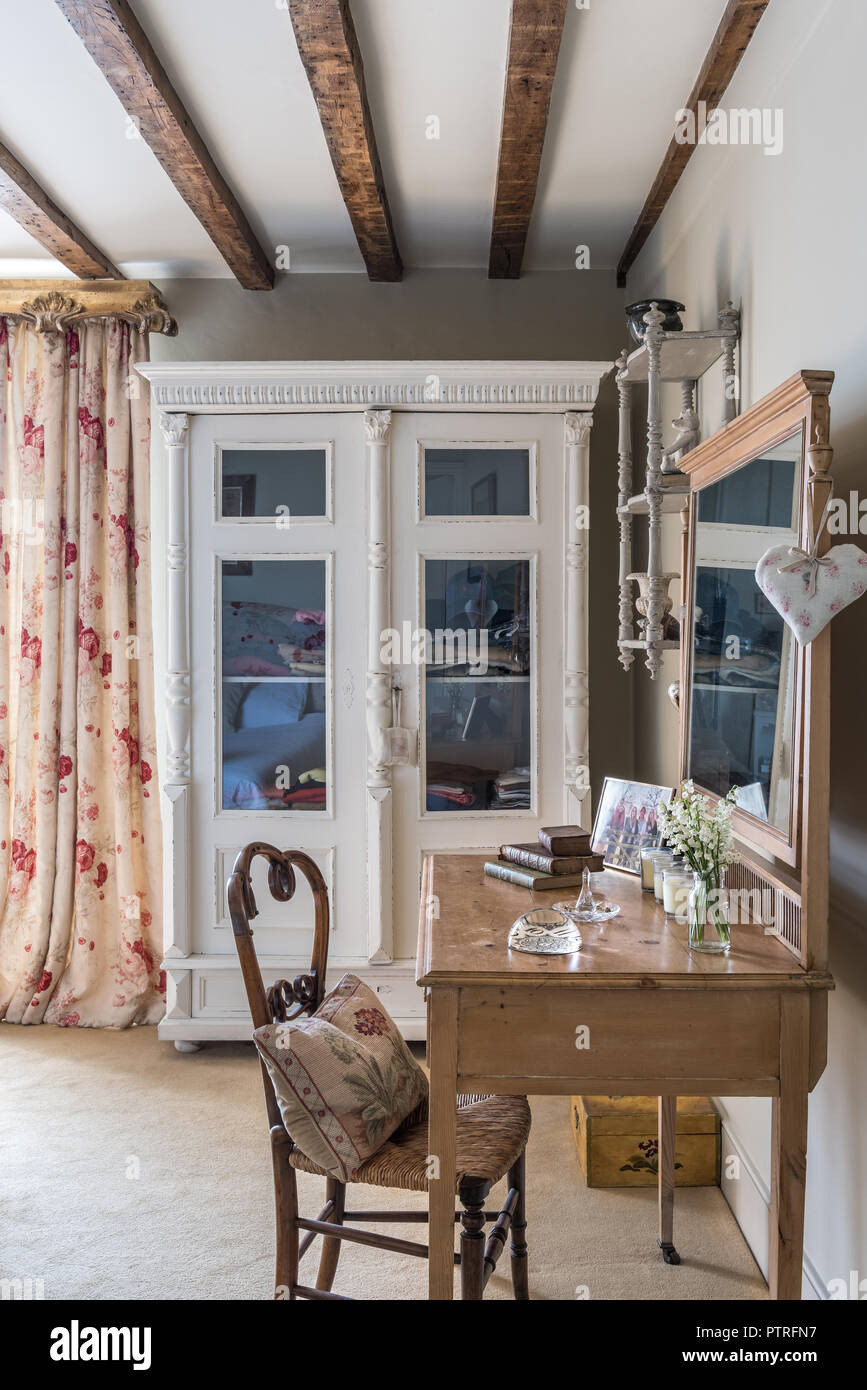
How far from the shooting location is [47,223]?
306cm

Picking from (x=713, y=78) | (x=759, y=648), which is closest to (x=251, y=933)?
(x=759, y=648)

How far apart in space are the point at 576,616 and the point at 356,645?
703mm

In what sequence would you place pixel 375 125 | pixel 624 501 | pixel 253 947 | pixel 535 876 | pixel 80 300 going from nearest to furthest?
pixel 253 947 < pixel 535 876 < pixel 375 125 < pixel 624 501 < pixel 80 300

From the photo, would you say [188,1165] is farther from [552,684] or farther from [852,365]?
[852,365]

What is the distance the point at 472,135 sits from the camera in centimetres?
262

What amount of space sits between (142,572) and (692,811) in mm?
2493

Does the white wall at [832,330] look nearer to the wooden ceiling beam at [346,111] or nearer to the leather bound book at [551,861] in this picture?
the leather bound book at [551,861]

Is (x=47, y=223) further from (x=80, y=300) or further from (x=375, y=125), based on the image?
(x=375, y=125)

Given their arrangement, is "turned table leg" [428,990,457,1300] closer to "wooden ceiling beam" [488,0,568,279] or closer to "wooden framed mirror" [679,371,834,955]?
"wooden framed mirror" [679,371,834,955]

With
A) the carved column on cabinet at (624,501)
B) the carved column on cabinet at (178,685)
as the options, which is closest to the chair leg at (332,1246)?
the carved column on cabinet at (178,685)

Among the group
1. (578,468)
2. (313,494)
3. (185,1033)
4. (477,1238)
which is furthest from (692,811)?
(185,1033)

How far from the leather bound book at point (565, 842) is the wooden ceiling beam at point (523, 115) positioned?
5.57 feet

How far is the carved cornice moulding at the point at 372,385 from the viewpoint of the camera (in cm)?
302

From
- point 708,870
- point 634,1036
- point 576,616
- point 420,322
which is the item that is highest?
point 420,322
